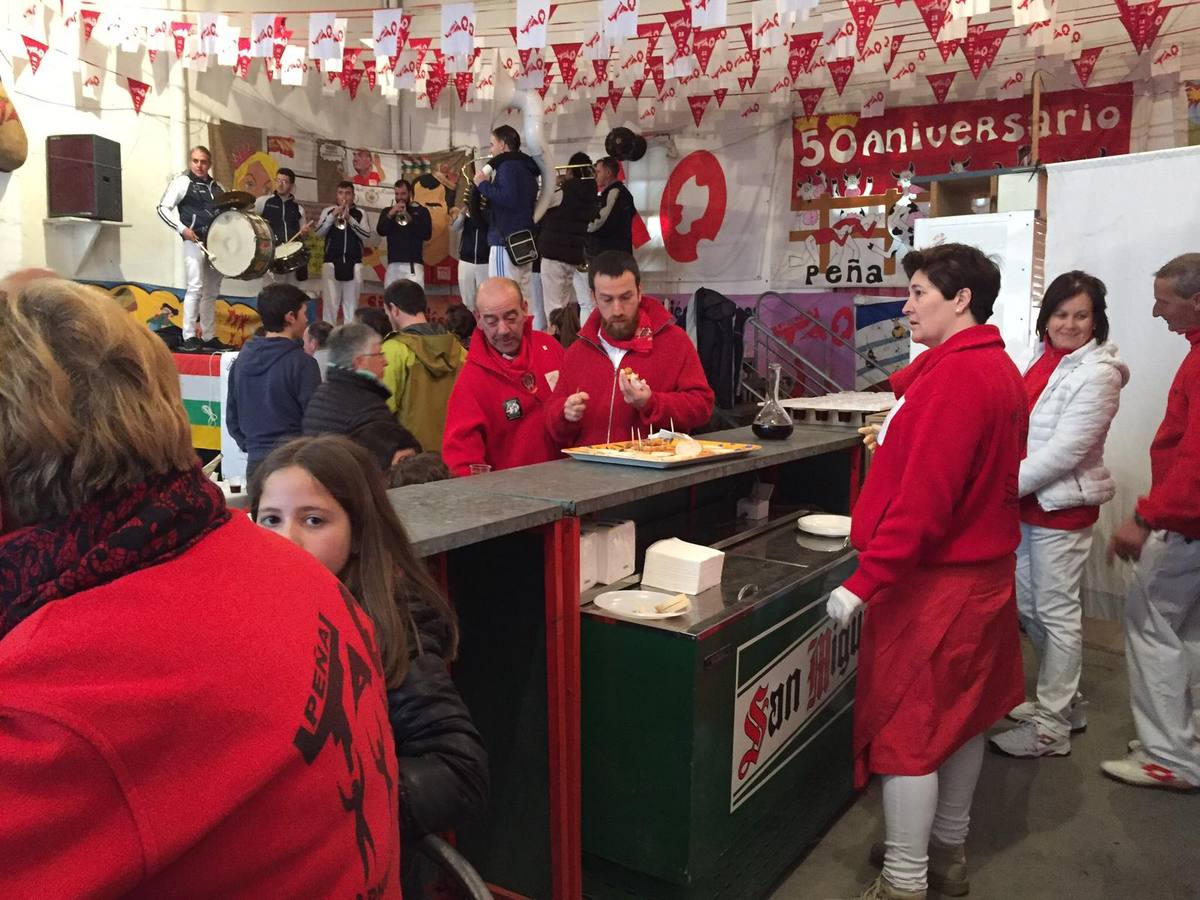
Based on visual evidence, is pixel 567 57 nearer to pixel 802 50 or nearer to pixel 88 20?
pixel 802 50

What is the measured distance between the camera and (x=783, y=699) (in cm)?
294

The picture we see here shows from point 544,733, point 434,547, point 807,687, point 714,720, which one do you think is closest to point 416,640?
point 434,547

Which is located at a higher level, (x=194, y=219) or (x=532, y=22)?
(x=532, y=22)

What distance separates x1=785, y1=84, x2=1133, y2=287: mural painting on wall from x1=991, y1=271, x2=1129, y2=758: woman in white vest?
21.2 feet

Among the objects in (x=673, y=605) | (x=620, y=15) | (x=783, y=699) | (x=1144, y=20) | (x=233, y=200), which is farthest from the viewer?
(x=233, y=200)

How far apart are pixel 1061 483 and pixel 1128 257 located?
2.32 meters

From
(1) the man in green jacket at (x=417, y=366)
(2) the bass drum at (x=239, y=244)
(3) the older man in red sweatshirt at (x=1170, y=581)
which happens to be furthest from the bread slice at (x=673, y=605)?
(2) the bass drum at (x=239, y=244)

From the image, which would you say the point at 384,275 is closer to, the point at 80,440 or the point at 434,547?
the point at 434,547

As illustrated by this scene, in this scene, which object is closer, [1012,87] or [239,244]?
[1012,87]

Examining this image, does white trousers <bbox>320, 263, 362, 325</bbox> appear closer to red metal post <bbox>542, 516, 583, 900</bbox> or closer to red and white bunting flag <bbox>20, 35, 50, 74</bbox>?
red and white bunting flag <bbox>20, 35, 50, 74</bbox>

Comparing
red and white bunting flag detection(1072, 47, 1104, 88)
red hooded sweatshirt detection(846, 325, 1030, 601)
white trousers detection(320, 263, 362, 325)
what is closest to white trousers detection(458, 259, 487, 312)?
white trousers detection(320, 263, 362, 325)

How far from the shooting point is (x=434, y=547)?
1.89 metres

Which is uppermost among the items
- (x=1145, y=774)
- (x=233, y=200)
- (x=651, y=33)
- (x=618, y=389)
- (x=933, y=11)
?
(x=651, y=33)

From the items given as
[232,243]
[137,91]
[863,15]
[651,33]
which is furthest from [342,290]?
[863,15]
